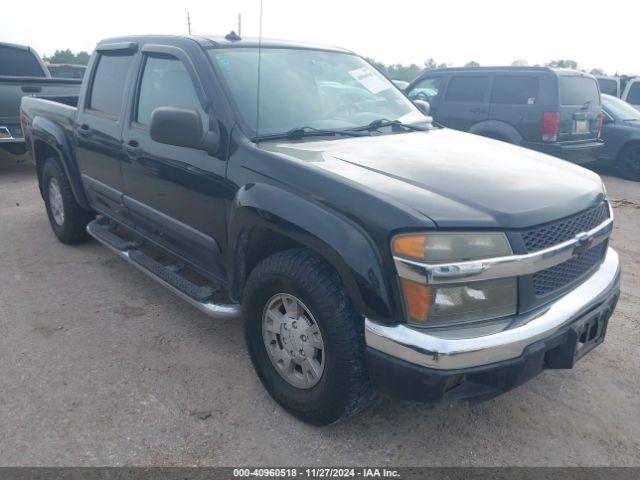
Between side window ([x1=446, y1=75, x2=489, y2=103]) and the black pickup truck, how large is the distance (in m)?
5.10

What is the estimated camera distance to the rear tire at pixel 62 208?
16.2ft

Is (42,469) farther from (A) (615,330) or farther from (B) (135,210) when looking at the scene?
(A) (615,330)

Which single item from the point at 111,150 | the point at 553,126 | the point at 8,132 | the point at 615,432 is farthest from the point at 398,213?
the point at 8,132

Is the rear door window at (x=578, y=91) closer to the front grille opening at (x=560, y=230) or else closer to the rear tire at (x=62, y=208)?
the front grille opening at (x=560, y=230)

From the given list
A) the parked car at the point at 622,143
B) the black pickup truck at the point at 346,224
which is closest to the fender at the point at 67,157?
the black pickup truck at the point at 346,224

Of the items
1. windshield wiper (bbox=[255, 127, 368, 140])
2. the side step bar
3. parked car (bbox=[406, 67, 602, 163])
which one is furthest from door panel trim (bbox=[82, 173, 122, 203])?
parked car (bbox=[406, 67, 602, 163])

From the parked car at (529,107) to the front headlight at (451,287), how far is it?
21.0 feet

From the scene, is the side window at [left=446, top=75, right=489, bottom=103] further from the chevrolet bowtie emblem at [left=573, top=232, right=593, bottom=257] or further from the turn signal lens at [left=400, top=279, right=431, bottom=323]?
the turn signal lens at [left=400, top=279, right=431, bottom=323]

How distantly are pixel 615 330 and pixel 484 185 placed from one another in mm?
1937

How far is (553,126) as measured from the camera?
305 inches

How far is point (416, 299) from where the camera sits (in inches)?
83.4

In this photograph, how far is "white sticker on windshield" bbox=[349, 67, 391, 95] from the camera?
3.76m

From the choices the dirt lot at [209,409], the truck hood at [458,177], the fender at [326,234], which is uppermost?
the truck hood at [458,177]

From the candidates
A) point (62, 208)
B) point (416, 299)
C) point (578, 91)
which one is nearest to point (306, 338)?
point (416, 299)
